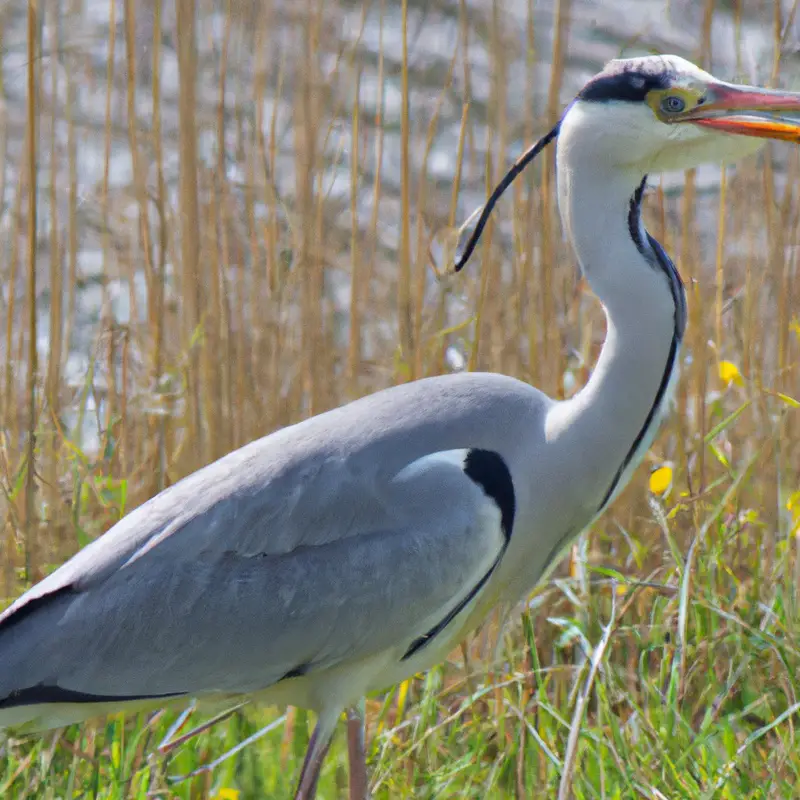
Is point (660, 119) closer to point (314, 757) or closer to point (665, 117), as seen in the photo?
point (665, 117)

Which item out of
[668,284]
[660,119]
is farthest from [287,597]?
[660,119]

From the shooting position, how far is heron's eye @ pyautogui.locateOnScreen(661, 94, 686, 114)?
7.68 feet

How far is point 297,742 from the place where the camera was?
2994 mm

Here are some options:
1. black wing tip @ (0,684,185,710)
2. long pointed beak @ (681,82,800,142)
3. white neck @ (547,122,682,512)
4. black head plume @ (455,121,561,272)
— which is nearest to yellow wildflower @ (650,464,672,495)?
white neck @ (547,122,682,512)

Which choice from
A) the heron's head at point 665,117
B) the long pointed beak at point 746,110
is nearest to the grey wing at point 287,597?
the heron's head at point 665,117

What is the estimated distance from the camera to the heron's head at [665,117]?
7.59 feet

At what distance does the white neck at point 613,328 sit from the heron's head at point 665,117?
0.10 ft

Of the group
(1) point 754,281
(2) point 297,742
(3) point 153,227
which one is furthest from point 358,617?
(3) point 153,227

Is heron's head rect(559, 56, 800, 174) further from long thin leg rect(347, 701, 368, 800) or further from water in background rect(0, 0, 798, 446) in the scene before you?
water in background rect(0, 0, 798, 446)

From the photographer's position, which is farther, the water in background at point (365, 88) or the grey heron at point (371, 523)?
the water in background at point (365, 88)

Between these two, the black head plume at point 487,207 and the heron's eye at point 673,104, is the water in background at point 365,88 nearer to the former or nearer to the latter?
the black head plume at point 487,207

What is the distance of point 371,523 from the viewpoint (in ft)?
7.84

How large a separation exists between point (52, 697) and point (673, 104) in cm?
146

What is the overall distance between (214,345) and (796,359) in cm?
138
